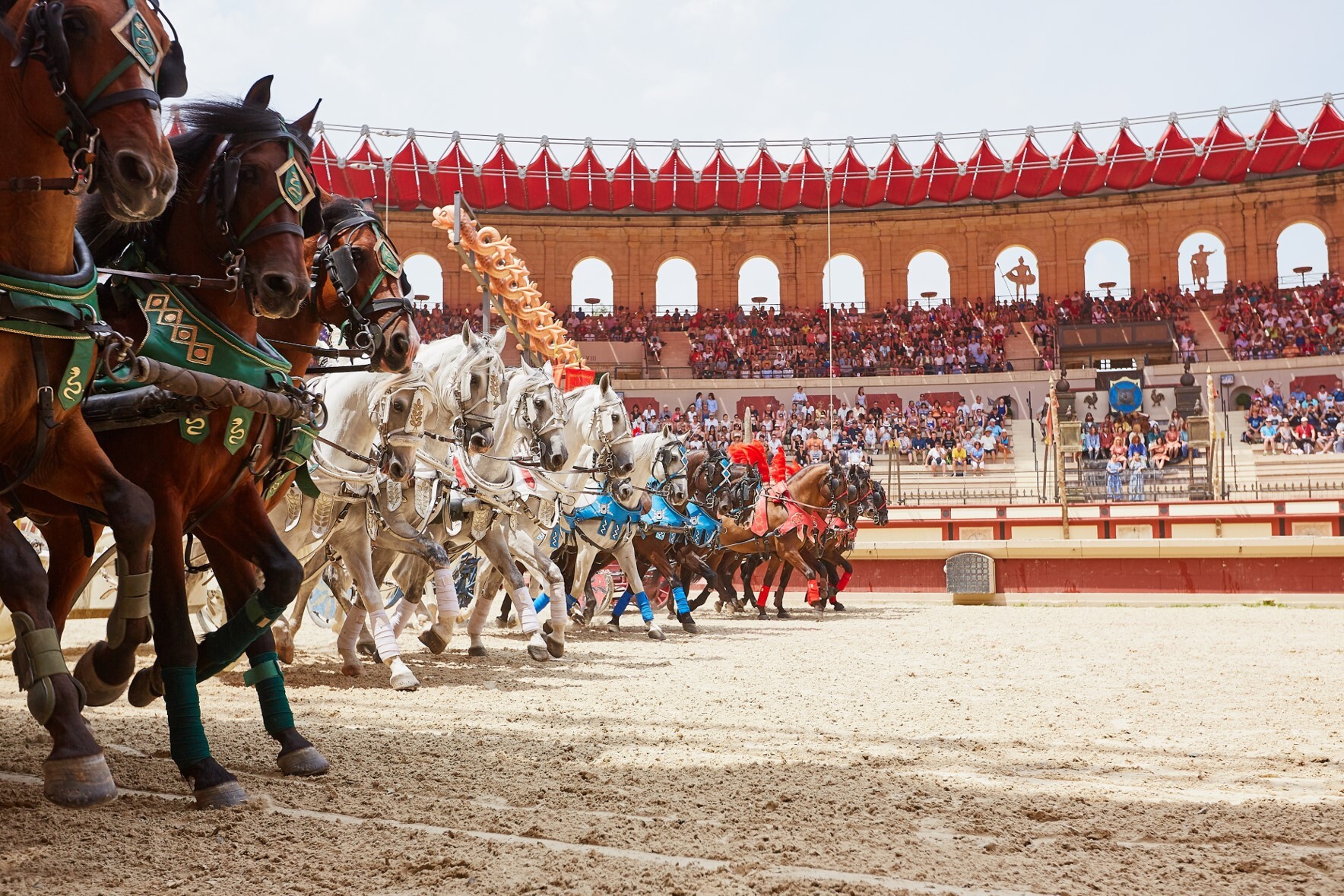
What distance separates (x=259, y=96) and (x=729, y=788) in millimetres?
3153

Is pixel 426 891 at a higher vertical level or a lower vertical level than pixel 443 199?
lower

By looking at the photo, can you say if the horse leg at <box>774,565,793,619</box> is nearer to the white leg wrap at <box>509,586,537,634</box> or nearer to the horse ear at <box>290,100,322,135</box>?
the white leg wrap at <box>509,586,537,634</box>

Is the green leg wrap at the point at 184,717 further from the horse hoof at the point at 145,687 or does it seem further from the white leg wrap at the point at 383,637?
the white leg wrap at the point at 383,637

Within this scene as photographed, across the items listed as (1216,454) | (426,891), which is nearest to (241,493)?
(426,891)

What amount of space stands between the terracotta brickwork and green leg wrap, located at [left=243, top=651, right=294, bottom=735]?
35212 mm

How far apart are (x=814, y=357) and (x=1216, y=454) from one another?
44.4ft

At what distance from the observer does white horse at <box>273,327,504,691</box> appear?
24.8 feet

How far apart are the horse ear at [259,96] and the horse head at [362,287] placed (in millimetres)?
932

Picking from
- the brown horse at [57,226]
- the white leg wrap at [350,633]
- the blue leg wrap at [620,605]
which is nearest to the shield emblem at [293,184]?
the brown horse at [57,226]

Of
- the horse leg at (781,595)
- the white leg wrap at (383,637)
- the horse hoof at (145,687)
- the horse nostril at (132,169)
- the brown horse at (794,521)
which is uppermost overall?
the horse nostril at (132,169)

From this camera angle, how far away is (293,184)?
13.6 ft

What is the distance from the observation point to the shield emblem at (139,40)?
3203mm

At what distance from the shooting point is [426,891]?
2.86 meters

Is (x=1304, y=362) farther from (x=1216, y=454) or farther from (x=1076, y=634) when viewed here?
(x=1076, y=634)
